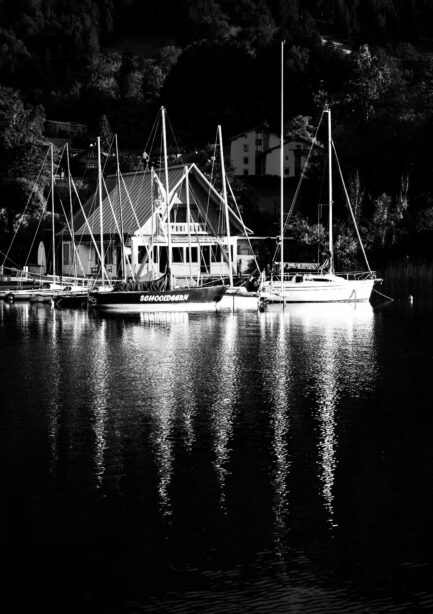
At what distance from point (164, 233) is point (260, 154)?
183 feet

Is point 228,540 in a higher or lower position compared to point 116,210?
lower

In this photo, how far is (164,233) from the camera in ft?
220

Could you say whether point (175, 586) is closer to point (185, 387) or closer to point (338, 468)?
point (338, 468)

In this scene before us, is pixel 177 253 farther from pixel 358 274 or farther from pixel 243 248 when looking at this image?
pixel 358 274

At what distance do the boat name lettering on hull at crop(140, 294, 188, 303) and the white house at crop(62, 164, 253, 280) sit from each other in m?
15.0

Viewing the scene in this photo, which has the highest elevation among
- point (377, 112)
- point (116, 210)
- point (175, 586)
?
point (377, 112)

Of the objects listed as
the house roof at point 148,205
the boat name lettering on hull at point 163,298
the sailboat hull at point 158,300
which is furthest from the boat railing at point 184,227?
the boat name lettering on hull at point 163,298

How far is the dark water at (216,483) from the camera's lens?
12617 millimetres

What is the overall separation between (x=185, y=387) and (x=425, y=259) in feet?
171

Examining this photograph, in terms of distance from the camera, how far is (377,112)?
104375mm

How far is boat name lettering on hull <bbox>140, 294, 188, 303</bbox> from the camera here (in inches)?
1972

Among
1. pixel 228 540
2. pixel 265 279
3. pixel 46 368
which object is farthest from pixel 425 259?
pixel 228 540

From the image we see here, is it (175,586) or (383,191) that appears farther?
(383,191)

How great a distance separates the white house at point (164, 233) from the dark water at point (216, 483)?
112 feet
